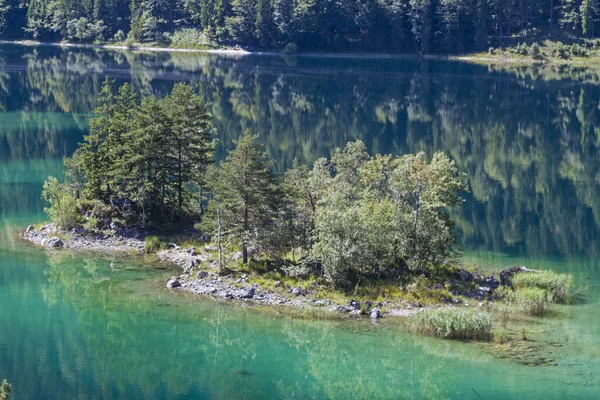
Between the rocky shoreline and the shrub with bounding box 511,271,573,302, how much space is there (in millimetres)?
1489

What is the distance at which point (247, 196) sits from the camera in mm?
53000

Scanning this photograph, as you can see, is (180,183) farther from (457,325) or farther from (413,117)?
(413,117)

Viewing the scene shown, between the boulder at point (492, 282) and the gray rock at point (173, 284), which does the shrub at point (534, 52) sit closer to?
the boulder at point (492, 282)

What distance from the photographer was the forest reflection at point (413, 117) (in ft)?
249

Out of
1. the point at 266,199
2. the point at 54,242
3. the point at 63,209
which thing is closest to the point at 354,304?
the point at 266,199

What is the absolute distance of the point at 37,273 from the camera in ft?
182

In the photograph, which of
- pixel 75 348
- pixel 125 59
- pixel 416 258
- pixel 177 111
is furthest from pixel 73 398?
pixel 125 59

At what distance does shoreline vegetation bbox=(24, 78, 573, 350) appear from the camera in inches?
1943

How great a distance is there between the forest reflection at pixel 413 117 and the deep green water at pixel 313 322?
435mm

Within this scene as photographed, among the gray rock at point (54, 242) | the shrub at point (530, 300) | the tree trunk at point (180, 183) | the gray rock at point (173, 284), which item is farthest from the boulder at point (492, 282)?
the gray rock at point (54, 242)

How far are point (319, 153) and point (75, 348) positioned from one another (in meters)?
54.8

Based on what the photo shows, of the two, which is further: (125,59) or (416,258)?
(125,59)

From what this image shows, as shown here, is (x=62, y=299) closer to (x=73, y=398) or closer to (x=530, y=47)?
(x=73, y=398)

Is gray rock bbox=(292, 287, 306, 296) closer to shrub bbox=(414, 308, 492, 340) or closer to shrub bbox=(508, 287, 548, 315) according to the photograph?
shrub bbox=(414, 308, 492, 340)
